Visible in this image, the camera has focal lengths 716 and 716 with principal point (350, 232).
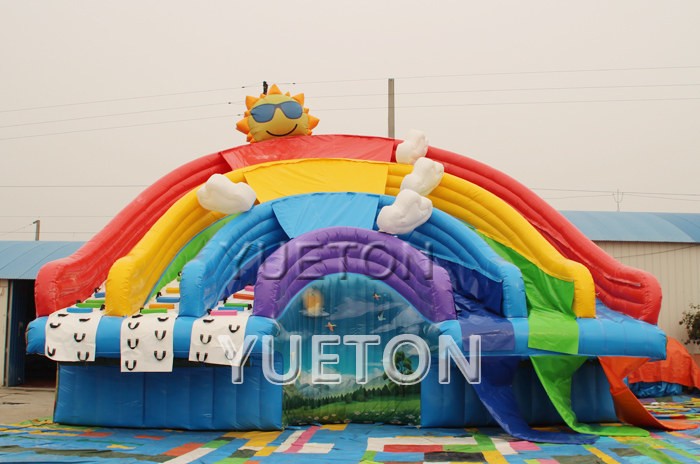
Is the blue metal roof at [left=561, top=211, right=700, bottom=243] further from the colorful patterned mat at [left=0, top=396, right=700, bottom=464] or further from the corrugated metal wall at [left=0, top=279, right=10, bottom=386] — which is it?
the corrugated metal wall at [left=0, top=279, right=10, bottom=386]

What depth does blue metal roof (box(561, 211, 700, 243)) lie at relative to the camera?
1283cm

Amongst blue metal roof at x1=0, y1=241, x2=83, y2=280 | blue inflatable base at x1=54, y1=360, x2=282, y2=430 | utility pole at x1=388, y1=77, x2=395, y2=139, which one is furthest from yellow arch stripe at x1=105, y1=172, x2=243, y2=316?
blue metal roof at x1=0, y1=241, x2=83, y2=280

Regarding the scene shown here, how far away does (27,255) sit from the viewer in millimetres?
13500

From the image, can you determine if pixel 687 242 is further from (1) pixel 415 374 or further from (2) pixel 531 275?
(1) pixel 415 374

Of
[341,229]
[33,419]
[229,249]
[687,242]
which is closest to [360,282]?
[341,229]

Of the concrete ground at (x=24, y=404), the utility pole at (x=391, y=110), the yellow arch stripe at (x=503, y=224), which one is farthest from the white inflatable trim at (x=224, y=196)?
the utility pole at (x=391, y=110)

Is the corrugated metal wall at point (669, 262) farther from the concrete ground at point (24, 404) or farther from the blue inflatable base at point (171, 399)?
the concrete ground at point (24, 404)

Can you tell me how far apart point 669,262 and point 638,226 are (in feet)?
3.05

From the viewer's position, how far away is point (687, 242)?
42.1 ft

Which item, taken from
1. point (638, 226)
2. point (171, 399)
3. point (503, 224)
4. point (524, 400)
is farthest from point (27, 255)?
point (638, 226)

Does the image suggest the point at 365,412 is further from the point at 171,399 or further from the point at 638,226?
the point at 638,226

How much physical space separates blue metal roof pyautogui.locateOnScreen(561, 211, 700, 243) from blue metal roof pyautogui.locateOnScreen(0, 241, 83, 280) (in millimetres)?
9813

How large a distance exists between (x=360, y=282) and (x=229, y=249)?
148 cm

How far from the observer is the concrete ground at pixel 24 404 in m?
8.90
